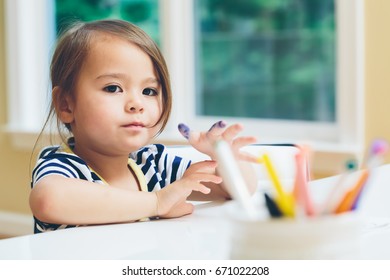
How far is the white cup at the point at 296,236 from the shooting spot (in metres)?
0.42

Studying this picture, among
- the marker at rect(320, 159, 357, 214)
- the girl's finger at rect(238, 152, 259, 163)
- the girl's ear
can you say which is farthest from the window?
the marker at rect(320, 159, 357, 214)

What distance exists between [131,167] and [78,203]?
0.21 metres

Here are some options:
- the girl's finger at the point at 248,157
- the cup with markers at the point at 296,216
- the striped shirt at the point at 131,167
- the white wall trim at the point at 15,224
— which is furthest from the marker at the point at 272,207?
the white wall trim at the point at 15,224

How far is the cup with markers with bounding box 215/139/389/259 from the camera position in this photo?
0.42 metres

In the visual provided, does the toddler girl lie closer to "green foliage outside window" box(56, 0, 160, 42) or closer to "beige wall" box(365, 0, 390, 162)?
"beige wall" box(365, 0, 390, 162)

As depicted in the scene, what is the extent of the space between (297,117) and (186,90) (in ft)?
1.45

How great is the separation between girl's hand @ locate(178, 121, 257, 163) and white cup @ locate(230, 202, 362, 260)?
295 mm

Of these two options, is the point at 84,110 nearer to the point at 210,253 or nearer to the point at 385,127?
the point at 210,253

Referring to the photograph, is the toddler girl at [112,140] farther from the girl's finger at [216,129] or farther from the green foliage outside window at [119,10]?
the green foliage outside window at [119,10]

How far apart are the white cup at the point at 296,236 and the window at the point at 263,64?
1844 millimetres

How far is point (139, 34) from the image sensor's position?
0.93m

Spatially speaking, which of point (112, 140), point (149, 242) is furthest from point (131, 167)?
point (149, 242)

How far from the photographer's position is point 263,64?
8.80 ft
